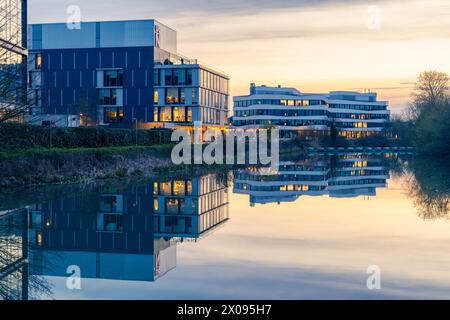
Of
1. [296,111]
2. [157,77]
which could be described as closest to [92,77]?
[157,77]

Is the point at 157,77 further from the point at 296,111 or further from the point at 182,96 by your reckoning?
the point at 296,111

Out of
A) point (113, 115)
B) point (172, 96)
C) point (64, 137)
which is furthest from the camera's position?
point (113, 115)

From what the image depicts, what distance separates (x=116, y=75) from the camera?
79.8m

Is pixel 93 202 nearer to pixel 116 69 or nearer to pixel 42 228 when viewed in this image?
pixel 42 228

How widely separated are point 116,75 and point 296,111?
6635 centimetres

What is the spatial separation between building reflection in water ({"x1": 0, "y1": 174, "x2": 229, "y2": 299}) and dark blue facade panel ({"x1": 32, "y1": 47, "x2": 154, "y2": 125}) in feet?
173

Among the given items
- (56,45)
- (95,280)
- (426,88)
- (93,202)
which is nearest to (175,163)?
(93,202)

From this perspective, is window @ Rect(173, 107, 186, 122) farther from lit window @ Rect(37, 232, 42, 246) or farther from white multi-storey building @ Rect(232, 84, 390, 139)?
lit window @ Rect(37, 232, 42, 246)

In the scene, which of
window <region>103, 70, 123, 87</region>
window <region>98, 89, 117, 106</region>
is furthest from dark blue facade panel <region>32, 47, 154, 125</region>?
window <region>98, 89, 117, 106</region>

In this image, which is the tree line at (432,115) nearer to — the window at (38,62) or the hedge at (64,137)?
the hedge at (64,137)

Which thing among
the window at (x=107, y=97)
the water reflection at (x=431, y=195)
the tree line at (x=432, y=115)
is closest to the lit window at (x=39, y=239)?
the water reflection at (x=431, y=195)

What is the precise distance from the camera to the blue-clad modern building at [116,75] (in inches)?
3095

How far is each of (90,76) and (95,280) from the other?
71.3m

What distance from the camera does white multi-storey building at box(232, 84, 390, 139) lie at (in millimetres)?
135000
